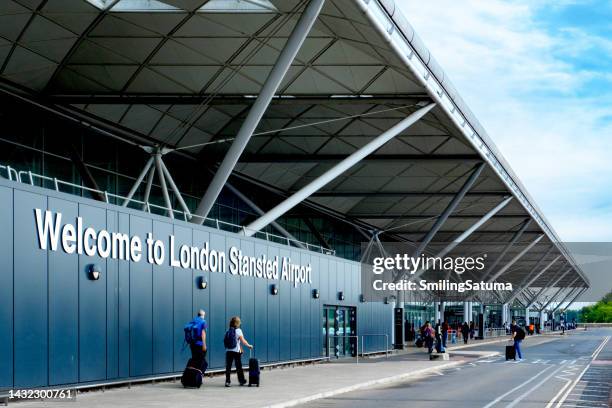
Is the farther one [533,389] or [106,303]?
[533,389]

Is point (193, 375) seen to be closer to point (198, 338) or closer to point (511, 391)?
point (198, 338)

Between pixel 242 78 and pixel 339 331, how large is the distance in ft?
44.9

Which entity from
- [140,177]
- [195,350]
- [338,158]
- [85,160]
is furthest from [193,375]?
[338,158]

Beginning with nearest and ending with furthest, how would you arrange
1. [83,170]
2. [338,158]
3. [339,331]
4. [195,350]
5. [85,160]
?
[195,350] → [83,170] → [85,160] → [339,331] → [338,158]

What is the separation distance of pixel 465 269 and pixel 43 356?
3535 inches

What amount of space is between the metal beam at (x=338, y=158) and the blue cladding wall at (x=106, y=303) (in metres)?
11.2

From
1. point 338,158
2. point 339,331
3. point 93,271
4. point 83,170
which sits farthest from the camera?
point 338,158

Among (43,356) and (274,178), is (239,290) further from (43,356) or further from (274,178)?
(274,178)

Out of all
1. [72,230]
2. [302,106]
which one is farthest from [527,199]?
[72,230]

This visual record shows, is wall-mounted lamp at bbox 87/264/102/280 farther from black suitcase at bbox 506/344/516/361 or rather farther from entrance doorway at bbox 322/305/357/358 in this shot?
black suitcase at bbox 506/344/516/361

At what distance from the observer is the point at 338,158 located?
44.7m

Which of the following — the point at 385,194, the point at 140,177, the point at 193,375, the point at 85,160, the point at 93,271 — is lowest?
the point at 193,375

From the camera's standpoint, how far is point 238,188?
46.8 meters

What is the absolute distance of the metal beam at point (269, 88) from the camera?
25734 mm
